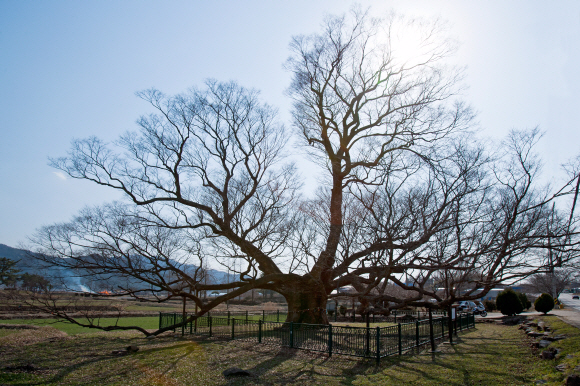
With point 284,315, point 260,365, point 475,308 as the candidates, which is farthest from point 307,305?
point 475,308

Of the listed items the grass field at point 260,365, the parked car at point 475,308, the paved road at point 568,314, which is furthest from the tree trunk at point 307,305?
the parked car at point 475,308

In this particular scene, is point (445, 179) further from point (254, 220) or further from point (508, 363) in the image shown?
point (254, 220)

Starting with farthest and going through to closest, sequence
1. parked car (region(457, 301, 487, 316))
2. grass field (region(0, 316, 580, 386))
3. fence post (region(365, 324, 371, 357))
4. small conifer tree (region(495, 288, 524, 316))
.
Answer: parked car (region(457, 301, 487, 316)), small conifer tree (region(495, 288, 524, 316)), fence post (region(365, 324, 371, 357)), grass field (region(0, 316, 580, 386))

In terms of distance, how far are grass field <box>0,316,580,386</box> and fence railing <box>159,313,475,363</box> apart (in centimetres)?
38

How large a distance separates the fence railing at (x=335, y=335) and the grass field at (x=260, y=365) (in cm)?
38

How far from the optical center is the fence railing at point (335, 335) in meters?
12.0

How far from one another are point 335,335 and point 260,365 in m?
3.25

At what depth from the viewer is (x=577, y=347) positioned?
973cm

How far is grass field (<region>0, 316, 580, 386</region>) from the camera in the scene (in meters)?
8.89

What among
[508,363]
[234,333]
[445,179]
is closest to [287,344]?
[234,333]

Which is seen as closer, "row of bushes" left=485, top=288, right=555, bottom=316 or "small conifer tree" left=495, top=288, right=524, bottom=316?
"row of bushes" left=485, top=288, right=555, bottom=316

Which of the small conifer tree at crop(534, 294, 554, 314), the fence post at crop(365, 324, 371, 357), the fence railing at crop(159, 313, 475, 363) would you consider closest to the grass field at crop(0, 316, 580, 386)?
the fence post at crop(365, 324, 371, 357)

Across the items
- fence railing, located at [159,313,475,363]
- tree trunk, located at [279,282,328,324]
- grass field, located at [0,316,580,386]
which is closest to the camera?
grass field, located at [0,316,580,386]

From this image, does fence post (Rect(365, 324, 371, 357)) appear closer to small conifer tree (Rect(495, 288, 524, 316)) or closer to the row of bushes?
the row of bushes
